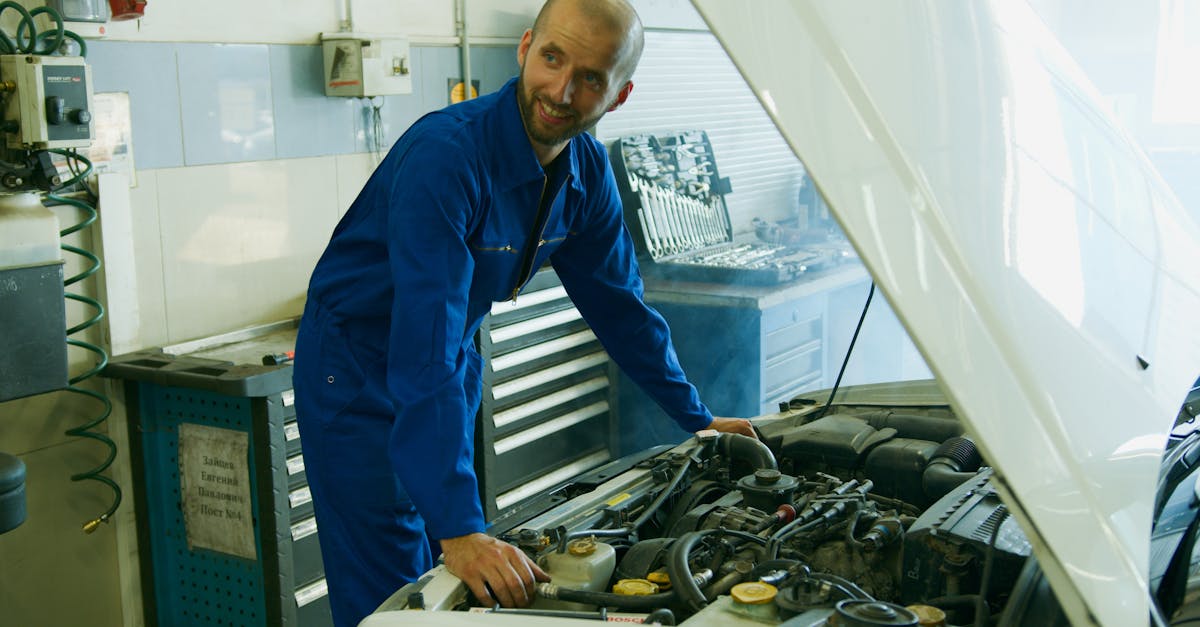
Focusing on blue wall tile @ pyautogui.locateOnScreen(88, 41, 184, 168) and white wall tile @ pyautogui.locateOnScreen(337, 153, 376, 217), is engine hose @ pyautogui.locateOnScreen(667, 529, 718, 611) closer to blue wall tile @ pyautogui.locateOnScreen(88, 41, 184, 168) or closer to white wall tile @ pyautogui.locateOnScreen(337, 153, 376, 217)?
blue wall tile @ pyautogui.locateOnScreen(88, 41, 184, 168)

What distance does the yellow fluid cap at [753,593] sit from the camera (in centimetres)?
134

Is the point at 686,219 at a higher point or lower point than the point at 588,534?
higher

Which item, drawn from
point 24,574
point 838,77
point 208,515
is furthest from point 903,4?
point 24,574

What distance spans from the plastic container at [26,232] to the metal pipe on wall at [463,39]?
5.60ft

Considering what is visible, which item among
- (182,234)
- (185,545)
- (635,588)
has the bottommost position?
(185,545)

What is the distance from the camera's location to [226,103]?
10.0ft

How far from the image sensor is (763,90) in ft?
3.83

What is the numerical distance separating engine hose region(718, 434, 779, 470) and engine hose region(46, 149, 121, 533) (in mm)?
1571

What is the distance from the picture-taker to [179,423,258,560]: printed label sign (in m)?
2.78

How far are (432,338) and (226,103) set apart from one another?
177 cm

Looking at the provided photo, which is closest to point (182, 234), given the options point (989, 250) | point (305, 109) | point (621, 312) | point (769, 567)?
point (305, 109)

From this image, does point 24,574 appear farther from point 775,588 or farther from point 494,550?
point 775,588

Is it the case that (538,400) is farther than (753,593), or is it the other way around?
(538,400)

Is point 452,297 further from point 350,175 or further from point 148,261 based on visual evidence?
point 350,175
